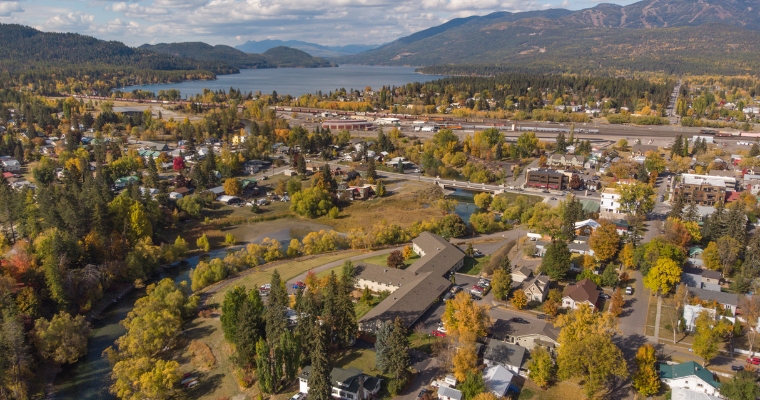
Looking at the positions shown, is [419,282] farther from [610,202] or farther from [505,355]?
[610,202]

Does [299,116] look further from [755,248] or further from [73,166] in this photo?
[755,248]

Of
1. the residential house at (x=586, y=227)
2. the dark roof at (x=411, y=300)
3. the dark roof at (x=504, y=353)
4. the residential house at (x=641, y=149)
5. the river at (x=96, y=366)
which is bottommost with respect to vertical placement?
the river at (x=96, y=366)

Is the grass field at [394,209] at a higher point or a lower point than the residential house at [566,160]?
lower

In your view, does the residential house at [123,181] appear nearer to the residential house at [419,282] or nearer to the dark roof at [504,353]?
the residential house at [419,282]

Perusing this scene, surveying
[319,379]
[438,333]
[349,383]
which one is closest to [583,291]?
[438,333]

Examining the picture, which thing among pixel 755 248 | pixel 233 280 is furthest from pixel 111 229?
pixel 755 248

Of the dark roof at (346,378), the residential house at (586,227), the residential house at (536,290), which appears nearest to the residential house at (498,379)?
the dark roof at (346,378)
